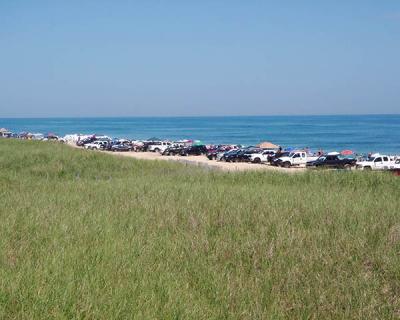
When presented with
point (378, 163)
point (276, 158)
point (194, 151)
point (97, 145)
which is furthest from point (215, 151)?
point (378, 163)

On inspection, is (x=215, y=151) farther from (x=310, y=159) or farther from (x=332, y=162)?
(x=332, y=162)

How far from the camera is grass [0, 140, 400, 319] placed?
5.64 m

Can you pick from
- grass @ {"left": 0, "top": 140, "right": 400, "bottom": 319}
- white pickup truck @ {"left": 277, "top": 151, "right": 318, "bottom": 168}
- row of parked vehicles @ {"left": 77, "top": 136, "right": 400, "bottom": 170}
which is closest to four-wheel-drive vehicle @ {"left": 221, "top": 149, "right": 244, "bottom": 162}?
row of parked vehicles @ {"left": 77, "top": 136, "right": 400, "bottom": 170}

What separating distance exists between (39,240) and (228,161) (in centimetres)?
4546

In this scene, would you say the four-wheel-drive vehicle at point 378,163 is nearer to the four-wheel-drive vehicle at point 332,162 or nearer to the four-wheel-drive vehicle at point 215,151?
the four-wheel-drive vehicle at point 332,162

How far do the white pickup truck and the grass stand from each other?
109 ft

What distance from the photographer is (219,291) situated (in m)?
6.48

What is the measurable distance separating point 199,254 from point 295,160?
40552 mm

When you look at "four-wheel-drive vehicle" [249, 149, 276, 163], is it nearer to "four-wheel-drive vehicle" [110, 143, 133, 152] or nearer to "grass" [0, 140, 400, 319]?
"four-wheel-drive vehicle" [110, 143, 133, 152]

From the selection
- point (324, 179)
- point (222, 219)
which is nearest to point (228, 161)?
point (324, 179)

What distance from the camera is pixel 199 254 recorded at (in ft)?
26.5

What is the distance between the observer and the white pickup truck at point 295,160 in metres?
47.5

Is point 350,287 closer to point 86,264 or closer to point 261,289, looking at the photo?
point 261,289

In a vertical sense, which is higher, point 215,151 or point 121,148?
point 215,151
